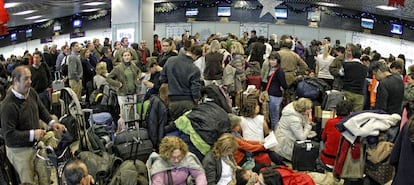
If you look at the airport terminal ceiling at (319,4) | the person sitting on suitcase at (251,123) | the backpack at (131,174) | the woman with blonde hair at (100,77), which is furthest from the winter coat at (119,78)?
the airport terminal ceiling at (319,4)

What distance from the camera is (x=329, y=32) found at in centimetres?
1727

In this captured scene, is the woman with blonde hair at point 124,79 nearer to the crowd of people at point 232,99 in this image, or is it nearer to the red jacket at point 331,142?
the crowd of people at point 232,99

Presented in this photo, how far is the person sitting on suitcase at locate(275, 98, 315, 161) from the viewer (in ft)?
18.8

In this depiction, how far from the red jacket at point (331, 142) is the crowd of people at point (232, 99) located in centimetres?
1

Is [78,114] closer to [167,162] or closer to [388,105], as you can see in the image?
[167,162]

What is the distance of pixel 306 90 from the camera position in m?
7.80

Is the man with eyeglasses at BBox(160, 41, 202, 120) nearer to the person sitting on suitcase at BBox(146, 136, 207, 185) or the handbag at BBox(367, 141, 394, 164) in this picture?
the person sitting on suitcase at BBox(146, 136, 207, 185)

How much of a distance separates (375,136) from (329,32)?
42.6 ft

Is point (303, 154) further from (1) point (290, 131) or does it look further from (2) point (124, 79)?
(2) point (124, 79)

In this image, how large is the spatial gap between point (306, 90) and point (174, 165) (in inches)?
157

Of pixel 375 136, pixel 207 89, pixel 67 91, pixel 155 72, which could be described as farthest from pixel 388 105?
pixel 67 91

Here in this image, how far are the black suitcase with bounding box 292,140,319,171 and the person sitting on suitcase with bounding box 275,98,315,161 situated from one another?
84 millimetres

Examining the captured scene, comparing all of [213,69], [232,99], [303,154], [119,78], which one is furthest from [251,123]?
[119,78]

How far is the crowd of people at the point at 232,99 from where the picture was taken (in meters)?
4.34
